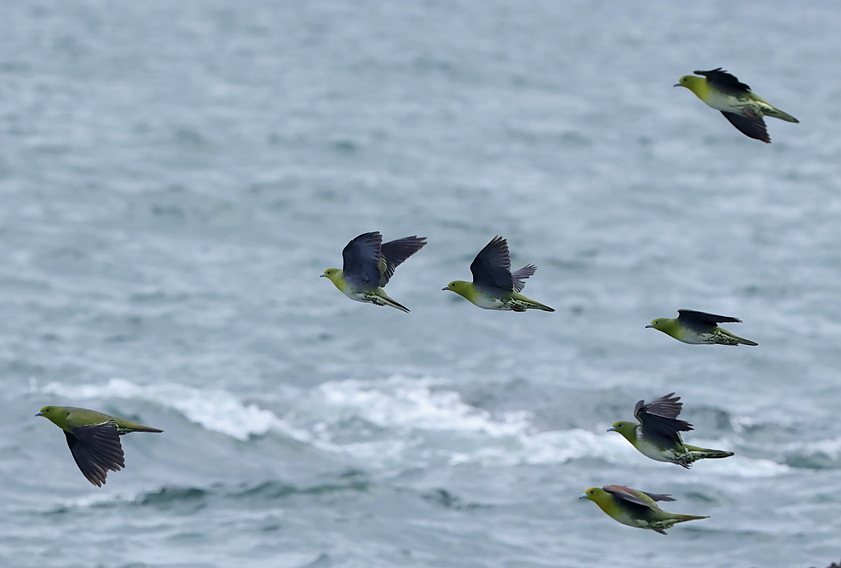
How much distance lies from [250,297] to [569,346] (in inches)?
318

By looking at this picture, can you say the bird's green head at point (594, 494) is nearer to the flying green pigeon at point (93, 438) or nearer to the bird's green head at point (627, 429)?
the bird's green head at point (627, 429)

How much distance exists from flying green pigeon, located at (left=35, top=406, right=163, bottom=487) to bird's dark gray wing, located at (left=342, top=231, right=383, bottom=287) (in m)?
2.29

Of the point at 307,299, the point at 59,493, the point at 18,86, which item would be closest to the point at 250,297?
the point at 307,299

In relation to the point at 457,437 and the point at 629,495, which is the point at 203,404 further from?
the point at 629,495

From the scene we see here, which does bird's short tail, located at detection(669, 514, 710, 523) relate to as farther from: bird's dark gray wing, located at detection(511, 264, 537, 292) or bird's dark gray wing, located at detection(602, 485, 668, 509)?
bird's dark gray wing, located at detection(511, 264, 537, 292)

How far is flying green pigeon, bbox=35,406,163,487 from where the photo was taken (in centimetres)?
1249

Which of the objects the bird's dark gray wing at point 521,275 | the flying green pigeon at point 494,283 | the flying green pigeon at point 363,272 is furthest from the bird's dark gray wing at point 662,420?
the flying green pigeon at point 363,272

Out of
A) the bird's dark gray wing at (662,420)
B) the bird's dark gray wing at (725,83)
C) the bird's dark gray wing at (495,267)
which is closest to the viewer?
the bird's dark gray wing at (662,420)

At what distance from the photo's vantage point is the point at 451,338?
111 ft

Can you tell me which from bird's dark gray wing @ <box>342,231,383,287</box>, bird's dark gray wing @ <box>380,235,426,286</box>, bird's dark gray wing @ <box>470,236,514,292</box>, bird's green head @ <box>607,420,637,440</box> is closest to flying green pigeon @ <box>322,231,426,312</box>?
bird's dark gray wing @ <box>342,231,383,287</box>

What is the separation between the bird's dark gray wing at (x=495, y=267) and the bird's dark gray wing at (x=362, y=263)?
0.91m

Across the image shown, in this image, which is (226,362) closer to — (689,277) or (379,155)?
(689,277)

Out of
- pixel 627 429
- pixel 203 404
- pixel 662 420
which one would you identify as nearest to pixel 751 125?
pixel 662 420

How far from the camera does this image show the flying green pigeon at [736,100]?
43.9 ft
